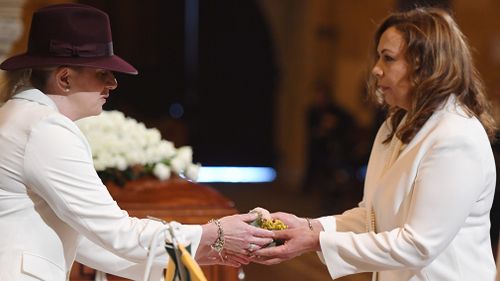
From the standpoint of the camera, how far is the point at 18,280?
295cm

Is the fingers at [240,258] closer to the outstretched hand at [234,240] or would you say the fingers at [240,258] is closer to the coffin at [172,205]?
the outstretched hand at [234,240]

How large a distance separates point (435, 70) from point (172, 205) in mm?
1926

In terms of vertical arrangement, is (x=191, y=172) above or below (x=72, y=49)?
above

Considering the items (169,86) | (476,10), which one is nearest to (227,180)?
(169,86)

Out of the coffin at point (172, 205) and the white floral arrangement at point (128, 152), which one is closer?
the coffin at point (172, 205)

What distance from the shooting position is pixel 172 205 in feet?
16.1

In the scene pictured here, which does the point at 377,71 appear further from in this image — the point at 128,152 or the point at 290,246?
the point at 128,152

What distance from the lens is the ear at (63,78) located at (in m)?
3.09

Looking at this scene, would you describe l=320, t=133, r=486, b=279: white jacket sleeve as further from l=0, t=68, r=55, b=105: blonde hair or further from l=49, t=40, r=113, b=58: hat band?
l=0, t=68, r=55, b=105: blonde hair

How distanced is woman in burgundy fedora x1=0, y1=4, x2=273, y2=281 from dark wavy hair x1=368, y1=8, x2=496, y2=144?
34.0 inches

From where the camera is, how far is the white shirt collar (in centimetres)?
307

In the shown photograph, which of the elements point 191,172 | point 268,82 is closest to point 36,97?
point 191,172

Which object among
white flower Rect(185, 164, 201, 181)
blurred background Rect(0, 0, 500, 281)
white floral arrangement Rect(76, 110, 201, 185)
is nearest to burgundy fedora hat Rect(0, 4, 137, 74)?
white floral arrangement Rect(76, 110, 201, 185)

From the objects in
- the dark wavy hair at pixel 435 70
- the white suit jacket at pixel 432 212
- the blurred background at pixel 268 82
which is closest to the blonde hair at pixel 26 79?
the white suit jacket at pixel 432 212
